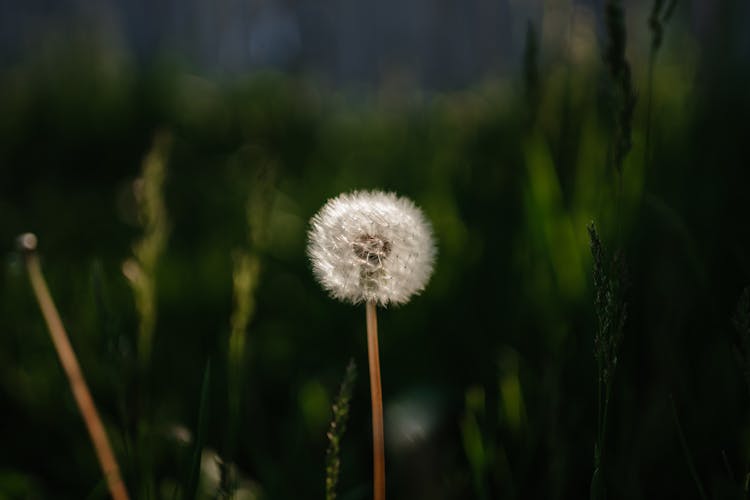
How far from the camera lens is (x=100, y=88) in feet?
13.7

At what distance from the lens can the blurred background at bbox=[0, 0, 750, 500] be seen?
1043mm

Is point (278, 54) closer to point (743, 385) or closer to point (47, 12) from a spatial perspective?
point (47, 12)

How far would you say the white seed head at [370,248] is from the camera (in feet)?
2.81

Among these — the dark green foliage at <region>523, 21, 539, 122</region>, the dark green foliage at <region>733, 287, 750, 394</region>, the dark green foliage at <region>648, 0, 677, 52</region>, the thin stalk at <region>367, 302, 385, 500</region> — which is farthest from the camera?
the dark green foliage at <region>523, 21, 539, 122</region>

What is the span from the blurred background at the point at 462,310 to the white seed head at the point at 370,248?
15cm

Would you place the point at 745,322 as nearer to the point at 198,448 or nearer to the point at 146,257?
the point at 198,448

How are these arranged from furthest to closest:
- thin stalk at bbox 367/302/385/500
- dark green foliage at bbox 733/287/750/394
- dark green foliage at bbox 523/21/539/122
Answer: dark green foliage at bbox 523/21/539/122, thin stalk at bbox 367/302/385/500, dark green foliage at bbox 733/287/750/394

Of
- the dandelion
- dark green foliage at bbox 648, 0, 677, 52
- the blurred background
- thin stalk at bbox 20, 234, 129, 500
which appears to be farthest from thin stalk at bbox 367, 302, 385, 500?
dark green foliage at bbox 648, 0, 677, 52

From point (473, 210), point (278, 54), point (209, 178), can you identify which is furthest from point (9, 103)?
point (473, 210)

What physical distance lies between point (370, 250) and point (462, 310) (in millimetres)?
725

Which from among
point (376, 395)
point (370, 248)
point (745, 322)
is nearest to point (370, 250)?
point (370, 248)

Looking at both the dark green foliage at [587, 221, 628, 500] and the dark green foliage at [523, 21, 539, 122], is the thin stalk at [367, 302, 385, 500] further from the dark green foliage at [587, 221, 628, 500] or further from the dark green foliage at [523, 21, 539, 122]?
the dark green foliage at [523, 21, 539, 122]

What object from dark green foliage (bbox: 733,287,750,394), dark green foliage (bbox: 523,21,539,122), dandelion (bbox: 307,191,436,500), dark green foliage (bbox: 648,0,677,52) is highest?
dark green foliage (bbox: 523,21,539,122)

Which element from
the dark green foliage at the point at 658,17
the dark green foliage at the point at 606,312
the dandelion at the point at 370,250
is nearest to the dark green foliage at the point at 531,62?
the dark green foliage at the point at 658,17
